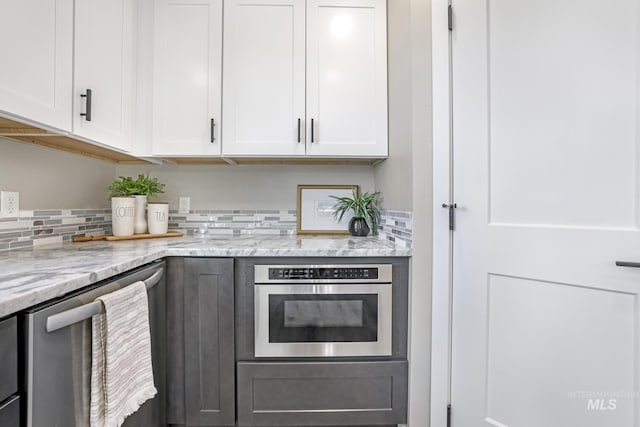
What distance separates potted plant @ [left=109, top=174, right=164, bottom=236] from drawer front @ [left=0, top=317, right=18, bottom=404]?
120 centimetres

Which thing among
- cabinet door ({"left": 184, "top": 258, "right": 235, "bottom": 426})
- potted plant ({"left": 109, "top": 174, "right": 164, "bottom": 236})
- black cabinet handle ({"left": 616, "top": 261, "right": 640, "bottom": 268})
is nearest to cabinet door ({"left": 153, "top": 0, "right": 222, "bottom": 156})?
potted plant ({"left": 109, "top": 174, "right": 164, "bottom": 236})

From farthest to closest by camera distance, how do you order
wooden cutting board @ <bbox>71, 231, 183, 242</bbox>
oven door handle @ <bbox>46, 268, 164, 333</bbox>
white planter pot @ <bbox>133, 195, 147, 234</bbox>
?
white planter pot @ <bbox>133, 195, 147, 234</bbox>
wooden cutting board @ <bbox>71, 231, 183, 242</bbox>
oven door handle @ <bbox>46, 268, 164, 333</bbox>

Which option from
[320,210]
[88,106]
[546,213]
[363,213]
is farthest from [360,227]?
[88,106]

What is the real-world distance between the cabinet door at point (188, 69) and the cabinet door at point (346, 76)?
0.54 metres

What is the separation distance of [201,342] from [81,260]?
23.1 inches

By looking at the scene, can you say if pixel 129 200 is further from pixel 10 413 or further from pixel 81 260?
pixel 10 413

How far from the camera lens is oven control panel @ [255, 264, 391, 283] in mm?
1383

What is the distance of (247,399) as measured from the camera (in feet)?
4.47

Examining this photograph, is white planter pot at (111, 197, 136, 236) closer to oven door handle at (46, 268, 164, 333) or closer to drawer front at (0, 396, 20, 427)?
oven door handle at (46, 268, 164, 333)

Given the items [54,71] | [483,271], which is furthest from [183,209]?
[483,271]

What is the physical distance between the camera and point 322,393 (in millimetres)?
1375

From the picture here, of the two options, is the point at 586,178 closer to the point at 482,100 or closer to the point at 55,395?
the point at 482,100

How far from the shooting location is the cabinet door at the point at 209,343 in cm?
135

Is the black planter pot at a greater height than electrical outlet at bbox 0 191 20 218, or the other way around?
electrical outlet at bbox 0 191 20 218
